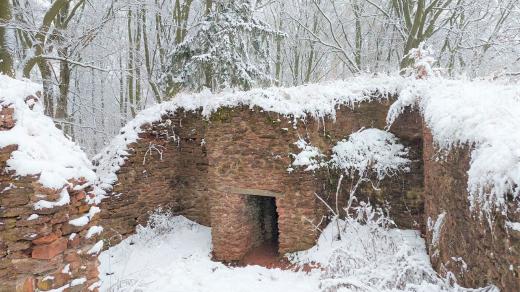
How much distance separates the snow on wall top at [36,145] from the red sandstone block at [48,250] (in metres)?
0.51

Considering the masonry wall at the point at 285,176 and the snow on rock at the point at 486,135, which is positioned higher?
the snow on rock at the point at 486,135

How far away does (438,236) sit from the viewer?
4109 mm

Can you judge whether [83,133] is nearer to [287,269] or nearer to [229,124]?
[229,124]

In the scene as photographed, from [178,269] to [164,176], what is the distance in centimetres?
326

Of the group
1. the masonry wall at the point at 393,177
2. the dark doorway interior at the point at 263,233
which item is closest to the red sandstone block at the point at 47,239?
the dark doorway interior at the point at 263,233

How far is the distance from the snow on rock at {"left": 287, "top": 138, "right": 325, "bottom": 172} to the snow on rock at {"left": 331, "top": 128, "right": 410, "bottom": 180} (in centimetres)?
36

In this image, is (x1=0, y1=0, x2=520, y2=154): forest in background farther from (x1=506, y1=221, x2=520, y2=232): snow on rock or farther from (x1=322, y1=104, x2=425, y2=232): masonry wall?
(x1=506, y1=221, x2=520, y2=232): snow on rock

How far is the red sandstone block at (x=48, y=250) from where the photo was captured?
2.96 m

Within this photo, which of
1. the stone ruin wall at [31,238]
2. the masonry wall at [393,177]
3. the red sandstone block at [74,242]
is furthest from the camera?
the masonry wall at [393,177]

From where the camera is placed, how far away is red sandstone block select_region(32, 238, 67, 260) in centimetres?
296

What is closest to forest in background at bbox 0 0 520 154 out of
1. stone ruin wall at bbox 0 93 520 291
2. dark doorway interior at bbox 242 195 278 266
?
stone ruin wall at bbox 0 93 520 291

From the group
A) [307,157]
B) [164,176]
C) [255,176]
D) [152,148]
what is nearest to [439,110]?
[307,157]

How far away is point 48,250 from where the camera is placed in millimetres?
3012

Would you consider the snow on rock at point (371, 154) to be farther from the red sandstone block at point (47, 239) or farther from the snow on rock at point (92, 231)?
the red sandstone block at point (47, 239)
